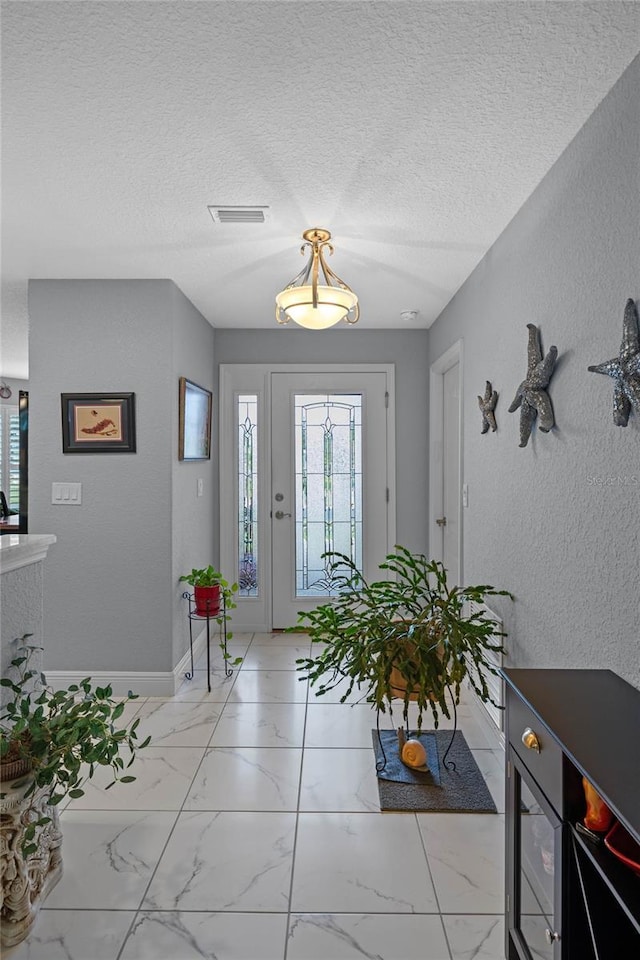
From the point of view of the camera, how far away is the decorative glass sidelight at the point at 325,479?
470cm

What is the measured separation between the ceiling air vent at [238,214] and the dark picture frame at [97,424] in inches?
49.3

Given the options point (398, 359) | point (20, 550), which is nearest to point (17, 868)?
point (20, 550)

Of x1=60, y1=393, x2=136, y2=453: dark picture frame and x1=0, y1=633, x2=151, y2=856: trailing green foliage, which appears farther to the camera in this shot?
x1=60, y1=393, x2=136, y2=453: dark picture frame

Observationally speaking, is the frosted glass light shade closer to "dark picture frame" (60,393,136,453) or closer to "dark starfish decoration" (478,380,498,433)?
"dark starfish decoration" (478,380,498,433)

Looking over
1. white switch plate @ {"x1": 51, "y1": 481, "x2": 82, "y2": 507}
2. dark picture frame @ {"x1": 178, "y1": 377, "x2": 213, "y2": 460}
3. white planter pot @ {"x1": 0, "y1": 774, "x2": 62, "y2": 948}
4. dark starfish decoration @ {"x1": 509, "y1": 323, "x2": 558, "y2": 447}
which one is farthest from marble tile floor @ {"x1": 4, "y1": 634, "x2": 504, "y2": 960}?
dark picture frame @ {"x1": 178, "y1": 377, "x2": 213, "y2": 460}

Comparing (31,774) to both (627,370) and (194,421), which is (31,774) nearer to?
(627,370)

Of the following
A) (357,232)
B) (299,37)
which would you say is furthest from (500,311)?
(299,37)

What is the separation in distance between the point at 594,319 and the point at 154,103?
1.45 metres

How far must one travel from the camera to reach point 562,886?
125 cm

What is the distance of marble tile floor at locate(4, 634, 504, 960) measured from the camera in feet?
5.54

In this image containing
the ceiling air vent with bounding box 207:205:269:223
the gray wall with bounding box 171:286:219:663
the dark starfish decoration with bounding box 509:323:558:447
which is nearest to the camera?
the dark starfish decoration with bounding box 509:323:558:447

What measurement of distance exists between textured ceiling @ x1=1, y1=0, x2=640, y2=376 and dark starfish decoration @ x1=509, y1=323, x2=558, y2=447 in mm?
615

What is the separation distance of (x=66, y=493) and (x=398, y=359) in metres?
2.65

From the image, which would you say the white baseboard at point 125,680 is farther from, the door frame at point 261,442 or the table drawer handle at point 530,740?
the table drawer handle at point 530,740
